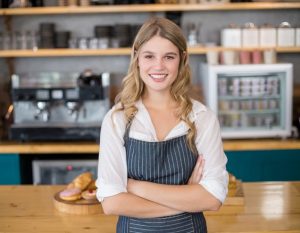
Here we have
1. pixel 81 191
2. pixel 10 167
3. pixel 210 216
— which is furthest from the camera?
pixel 10 167

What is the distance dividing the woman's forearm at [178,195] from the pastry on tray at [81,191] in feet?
1.92

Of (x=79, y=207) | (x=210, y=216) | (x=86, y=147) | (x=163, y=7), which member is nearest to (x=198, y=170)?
(x=210, y=216)

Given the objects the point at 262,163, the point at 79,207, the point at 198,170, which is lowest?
the point at 262,163

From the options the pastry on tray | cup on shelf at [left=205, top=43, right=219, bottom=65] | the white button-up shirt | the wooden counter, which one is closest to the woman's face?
the white button-up shirt

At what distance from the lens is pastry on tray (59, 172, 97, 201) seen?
2.09m

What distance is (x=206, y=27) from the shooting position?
4.09m

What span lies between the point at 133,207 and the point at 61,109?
225cm

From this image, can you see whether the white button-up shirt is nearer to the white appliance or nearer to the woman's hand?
the woman's hand

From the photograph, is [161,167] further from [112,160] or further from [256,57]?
[256,57]

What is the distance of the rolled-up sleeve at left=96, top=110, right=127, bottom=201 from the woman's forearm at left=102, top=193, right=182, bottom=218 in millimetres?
22

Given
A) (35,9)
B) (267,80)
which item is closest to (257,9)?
(267,80)

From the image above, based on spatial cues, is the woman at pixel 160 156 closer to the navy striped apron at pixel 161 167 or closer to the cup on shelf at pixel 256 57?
the navy striped apron at pixel 161 167

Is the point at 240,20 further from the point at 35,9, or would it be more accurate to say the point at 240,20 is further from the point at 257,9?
the point at 35,9

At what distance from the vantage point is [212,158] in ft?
5.12
